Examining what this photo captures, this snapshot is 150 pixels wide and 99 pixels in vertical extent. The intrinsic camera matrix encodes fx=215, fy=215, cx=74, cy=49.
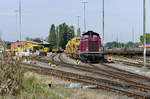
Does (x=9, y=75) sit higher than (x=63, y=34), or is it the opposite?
(x=63, y=34)

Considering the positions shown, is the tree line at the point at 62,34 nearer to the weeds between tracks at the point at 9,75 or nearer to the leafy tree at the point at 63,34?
the leafy tree at the point at 63,34

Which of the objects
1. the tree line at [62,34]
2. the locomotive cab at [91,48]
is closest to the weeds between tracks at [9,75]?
the locomotive cab at [91,48]

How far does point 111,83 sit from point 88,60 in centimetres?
1295

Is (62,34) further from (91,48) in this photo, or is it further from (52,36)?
(91,48)

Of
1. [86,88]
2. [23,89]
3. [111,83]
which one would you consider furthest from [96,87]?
[23,89]

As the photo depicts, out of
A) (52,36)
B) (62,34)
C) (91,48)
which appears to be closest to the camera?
(91,48)

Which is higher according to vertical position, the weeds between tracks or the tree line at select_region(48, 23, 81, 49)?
the tree line at select_region(48, 23, 81, 49)

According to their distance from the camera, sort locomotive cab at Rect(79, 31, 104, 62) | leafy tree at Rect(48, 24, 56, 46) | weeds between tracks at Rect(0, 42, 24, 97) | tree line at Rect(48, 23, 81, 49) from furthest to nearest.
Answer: leafy tree at Rect(48, 24, 56, 46), tree line at Rect(48, 23, 81, 49), locomotive cab at Rect(79, 31, 104, 62), weeds between tracks at Rect(0, 42, 24, 97)

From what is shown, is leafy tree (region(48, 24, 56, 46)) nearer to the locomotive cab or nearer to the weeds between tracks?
the locomotive cab

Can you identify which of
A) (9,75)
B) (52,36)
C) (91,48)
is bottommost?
(9,75)

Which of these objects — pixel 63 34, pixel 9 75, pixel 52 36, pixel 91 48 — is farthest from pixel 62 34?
pixel 9 75

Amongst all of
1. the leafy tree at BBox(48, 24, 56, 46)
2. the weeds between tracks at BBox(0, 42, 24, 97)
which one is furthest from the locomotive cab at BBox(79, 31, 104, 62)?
the leafy tree at BBox(48, 24, 56, 46)

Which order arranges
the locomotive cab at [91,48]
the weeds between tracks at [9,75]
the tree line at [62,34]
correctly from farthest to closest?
the tree line at [62,34]
the locomotive cab at [91,48]
the weeds between tracks at [9,75]

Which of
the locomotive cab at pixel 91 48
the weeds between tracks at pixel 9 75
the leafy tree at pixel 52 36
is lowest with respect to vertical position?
the weeds between tracks at pixel 9 75
